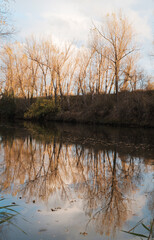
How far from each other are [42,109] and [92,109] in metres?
9.63

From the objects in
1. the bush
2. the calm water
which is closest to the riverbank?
the bush

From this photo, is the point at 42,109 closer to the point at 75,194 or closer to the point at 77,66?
the point at 77,66

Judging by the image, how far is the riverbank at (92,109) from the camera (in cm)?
2417

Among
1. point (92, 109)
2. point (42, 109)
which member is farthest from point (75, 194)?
point (42, 109)

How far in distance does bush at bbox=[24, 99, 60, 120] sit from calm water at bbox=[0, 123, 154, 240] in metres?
24.9

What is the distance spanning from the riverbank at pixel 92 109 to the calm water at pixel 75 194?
15598mm

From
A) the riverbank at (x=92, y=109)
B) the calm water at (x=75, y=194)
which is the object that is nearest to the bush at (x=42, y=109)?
the riverbank at (x=92, y=109)

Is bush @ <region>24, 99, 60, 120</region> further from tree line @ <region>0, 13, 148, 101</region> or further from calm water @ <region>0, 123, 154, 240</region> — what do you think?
calm water @ <region>0, 123, 154, 240</region>

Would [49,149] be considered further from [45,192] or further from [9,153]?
[45,192]

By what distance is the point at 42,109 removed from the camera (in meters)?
35.1

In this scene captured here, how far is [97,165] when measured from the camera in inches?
313

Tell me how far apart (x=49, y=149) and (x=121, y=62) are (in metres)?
20.2

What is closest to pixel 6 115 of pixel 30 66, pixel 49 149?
pixel 30 66

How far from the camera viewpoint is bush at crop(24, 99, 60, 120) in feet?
112
